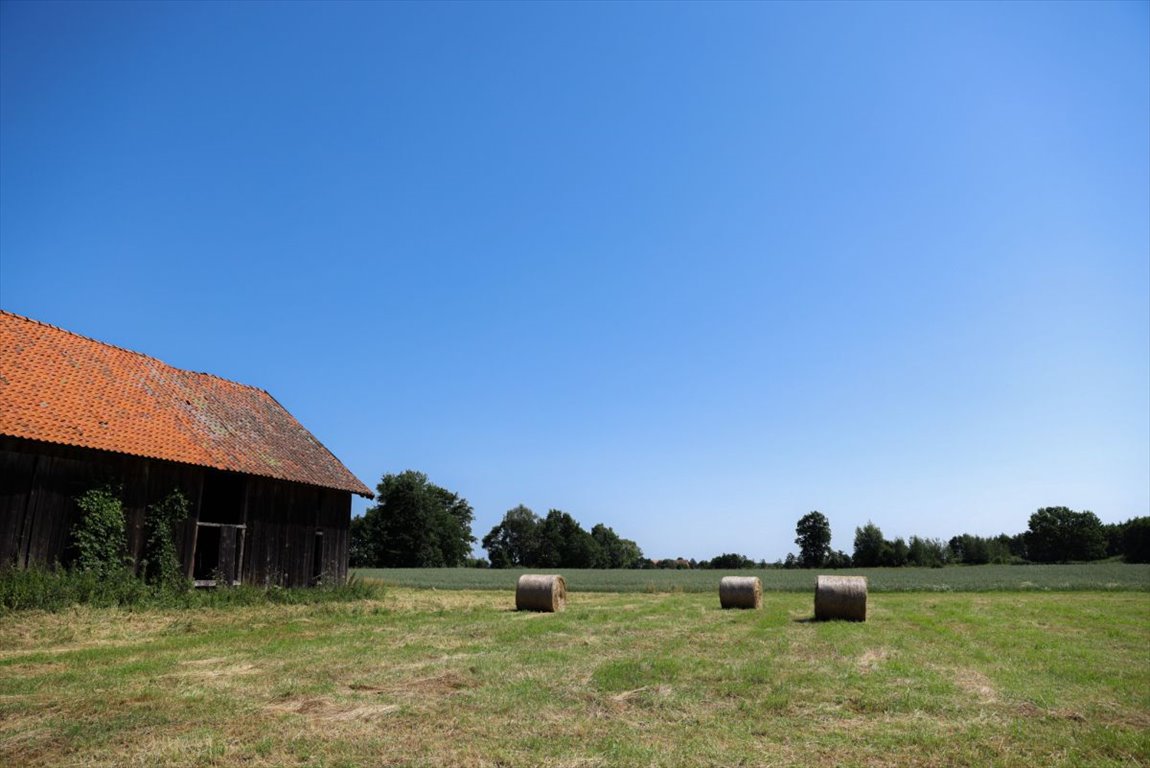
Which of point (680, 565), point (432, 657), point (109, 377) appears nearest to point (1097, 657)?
point (432, 657)

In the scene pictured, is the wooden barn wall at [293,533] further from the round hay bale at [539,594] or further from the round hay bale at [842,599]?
the round hay bale at [842,599]

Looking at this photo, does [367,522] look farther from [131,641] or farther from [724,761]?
[724,761]

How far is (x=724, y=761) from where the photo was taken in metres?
5.60

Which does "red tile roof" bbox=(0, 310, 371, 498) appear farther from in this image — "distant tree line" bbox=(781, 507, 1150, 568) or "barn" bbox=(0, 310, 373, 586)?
"distant tree line" bbox=(781, 507, 1150, 568)

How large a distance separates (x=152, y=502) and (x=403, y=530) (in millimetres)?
67795

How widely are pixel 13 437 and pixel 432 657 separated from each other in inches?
492

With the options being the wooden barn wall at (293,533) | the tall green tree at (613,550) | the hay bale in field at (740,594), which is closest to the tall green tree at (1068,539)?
the tall green tree at (613,550)

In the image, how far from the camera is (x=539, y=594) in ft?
66.9

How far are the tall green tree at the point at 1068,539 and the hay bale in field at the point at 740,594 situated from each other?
289 feet

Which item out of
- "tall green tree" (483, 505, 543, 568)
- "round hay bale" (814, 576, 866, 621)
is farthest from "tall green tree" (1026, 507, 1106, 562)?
"round hay bale" (814, 576, 866, 621)

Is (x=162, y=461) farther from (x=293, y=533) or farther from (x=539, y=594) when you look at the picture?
(x=539, y=594)

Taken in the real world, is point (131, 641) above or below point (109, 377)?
below

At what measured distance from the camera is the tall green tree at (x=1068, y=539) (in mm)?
88188

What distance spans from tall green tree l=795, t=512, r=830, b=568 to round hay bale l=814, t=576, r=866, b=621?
85.0m
